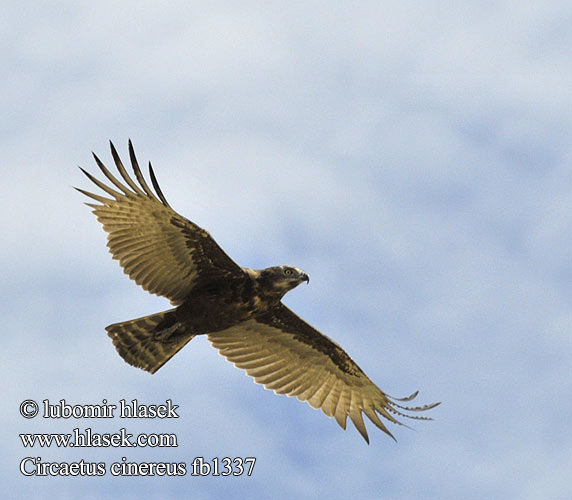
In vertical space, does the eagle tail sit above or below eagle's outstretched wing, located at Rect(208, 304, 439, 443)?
below

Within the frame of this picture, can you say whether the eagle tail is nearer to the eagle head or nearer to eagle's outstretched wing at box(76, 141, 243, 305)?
eagle's outstretched wing at box(76, 141, 243, 305)

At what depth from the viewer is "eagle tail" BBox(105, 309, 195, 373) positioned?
50.5 feet

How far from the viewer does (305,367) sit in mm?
17078

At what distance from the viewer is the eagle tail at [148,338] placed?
15383 millimetres

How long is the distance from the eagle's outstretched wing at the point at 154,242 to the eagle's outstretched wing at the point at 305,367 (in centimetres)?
158

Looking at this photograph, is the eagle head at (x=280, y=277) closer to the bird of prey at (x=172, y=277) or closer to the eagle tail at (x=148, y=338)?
the bird of prey at (x=172, y=277)

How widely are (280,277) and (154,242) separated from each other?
6.10ft

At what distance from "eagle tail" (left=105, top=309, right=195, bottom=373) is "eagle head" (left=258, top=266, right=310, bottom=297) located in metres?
1.35

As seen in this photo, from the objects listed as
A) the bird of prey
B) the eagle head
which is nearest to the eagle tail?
the bird of prey

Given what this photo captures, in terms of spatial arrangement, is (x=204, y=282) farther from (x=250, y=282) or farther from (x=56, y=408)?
(x=56, y=408)

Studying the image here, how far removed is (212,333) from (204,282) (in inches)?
58.5

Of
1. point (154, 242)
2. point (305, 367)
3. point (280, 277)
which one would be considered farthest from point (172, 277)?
point (305, 367)

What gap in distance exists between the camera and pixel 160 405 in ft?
52.5

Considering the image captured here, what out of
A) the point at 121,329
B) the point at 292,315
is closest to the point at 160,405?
the point at 121,329
